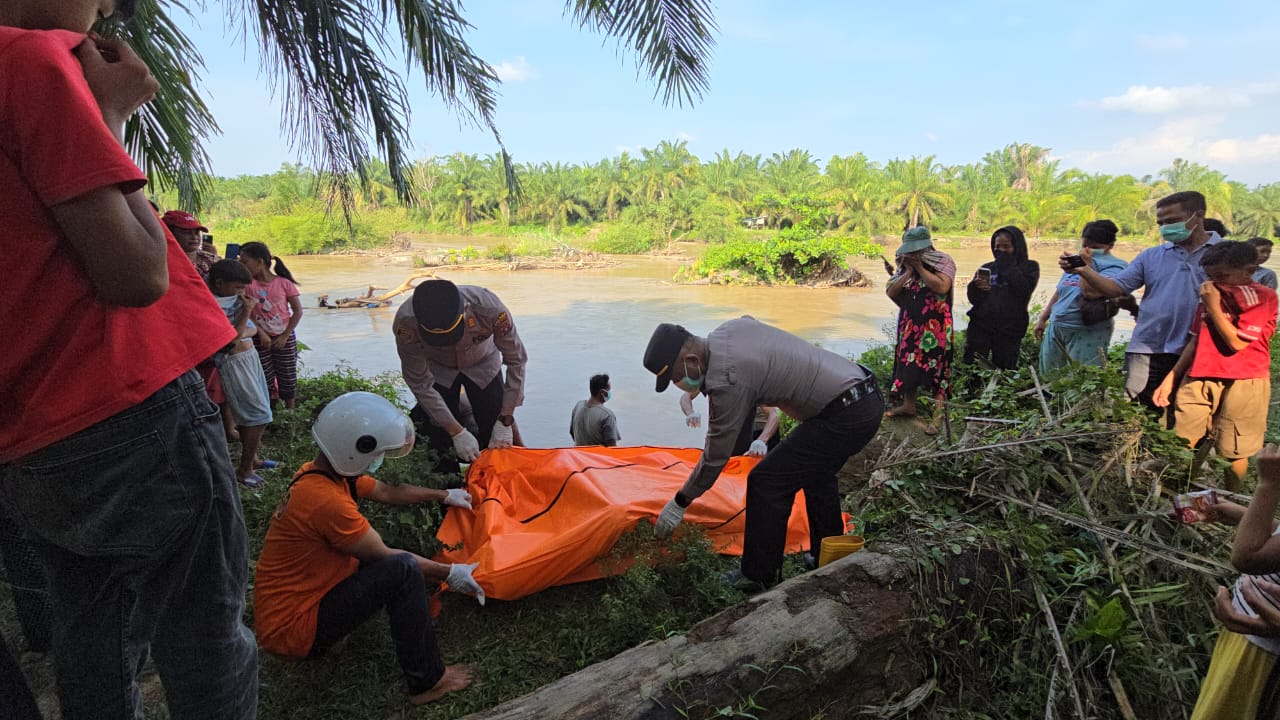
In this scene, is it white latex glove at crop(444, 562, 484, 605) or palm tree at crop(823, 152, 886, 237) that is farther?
palm tree at crop(823, 152, 886, 237)

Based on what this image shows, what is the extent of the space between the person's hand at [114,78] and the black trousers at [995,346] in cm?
574

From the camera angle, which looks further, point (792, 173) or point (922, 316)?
point (792, 173)

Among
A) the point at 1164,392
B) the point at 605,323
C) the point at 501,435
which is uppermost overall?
the point at 1164,392

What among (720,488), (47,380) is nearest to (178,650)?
(47,380)

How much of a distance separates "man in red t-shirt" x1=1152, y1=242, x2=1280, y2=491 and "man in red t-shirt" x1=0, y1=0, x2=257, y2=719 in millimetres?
4288

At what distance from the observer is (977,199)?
38.7 meters

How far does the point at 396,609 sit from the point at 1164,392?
418cm

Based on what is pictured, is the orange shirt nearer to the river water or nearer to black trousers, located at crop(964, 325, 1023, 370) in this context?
the river water

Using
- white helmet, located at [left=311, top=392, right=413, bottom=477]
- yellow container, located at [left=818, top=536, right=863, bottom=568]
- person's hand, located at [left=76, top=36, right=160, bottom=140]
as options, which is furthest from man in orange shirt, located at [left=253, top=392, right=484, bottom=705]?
yellow container, located at [left=818, top=536, right=863, bottom=568]

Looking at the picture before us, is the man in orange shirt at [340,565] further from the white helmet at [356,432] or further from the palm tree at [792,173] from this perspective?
the palm tree at [792,173]

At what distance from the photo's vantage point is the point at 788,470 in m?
2.78

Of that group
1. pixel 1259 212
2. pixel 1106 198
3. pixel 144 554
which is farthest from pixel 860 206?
pixel 144 554

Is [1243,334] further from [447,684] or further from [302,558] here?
[302,558]

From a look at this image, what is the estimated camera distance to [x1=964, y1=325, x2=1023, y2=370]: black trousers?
5488 mm
